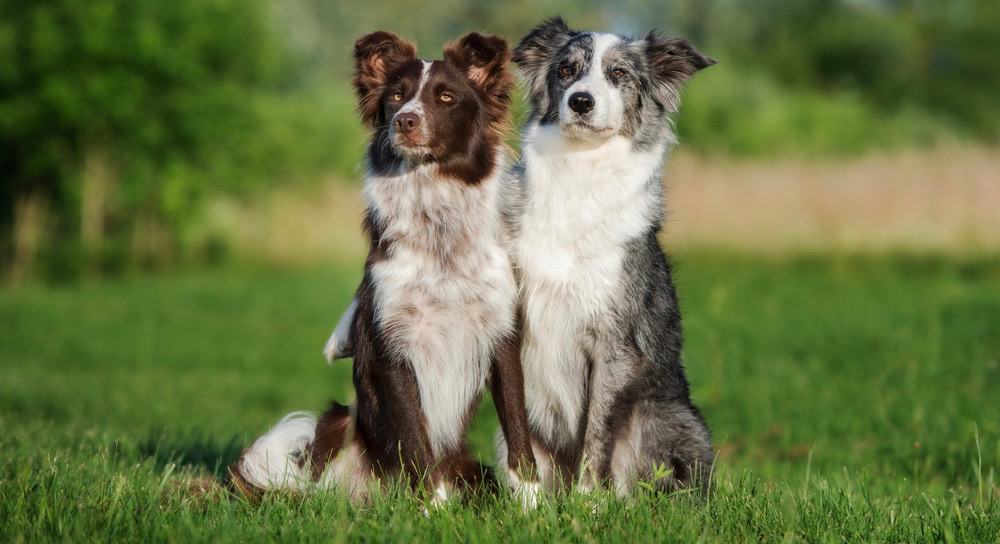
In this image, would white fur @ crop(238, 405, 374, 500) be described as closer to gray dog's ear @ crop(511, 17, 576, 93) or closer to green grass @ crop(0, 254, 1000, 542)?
green grass @ crop(0, 254, 1000, 542)

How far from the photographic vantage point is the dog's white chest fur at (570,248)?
16.1 feet

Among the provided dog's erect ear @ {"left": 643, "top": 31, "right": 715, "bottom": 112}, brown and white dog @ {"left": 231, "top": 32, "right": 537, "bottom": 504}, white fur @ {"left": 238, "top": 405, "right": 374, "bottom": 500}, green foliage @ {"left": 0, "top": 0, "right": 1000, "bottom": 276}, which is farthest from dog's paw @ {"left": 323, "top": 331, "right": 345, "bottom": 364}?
green foliage @ {"left": 0, "top": 0, "right": 1000, "bottom": 276}

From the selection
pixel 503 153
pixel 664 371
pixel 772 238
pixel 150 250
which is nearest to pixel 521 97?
pixel 503 153

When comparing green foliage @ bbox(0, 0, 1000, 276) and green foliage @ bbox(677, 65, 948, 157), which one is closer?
green foliage @ bbox(0, 0, 1000, 276)

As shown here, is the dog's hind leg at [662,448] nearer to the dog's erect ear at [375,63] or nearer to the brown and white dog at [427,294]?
the brown and white dog at [427,294]

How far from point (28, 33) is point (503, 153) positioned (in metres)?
19.5

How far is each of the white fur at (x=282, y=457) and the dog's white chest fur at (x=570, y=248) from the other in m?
1.14

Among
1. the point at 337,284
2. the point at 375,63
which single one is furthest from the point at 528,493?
the point at 337,284

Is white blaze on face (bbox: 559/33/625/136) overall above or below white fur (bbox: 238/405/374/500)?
above

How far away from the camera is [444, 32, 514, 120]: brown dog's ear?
5.00 meters

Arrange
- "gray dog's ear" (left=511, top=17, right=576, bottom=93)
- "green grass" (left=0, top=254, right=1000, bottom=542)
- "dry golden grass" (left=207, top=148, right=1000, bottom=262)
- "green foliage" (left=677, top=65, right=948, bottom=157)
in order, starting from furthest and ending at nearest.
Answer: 1. "green foliage" (left=677, top=65, right=948, bottom=157)
2. "dry golden grass" (left=207, top=148, right=1000, bottom=262)
3. "gray dog's ear" (left=511, top=17, right=576, bottom=93)
4. "green grass" (left=0, top=254, right=1000, bottom=542)

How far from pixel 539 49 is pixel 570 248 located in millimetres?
1105

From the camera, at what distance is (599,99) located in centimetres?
488

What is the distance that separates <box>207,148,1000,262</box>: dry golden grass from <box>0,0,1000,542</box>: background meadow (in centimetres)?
5
